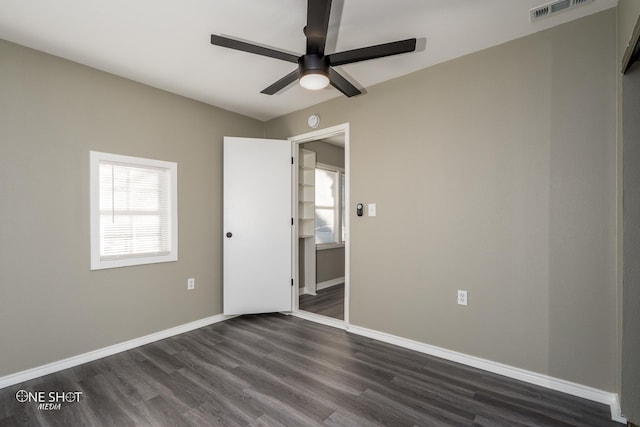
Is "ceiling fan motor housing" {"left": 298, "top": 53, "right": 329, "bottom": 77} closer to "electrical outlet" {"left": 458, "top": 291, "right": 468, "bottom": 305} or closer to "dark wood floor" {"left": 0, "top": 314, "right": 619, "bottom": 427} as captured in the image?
"electrical outlet" {"left": 458, "top": 291, "right": 468, "bottom": 305}

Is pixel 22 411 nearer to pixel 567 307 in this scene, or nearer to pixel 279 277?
pixel 279 277

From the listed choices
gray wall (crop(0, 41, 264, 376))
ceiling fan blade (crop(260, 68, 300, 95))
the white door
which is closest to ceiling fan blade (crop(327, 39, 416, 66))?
ceiling fan blade (crop(260, 68, 300, 95))

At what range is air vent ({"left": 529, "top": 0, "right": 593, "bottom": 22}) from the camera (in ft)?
6.16

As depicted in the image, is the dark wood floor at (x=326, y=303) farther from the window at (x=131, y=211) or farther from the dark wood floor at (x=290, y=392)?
the window at (x=131, y=211)

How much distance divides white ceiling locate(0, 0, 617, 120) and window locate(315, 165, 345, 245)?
2.57 m

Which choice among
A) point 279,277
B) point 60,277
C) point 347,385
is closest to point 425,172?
point 347,385

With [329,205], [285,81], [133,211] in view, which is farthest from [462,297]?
[329,205]

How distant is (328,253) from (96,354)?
3.42 meters

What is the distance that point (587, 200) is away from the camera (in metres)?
2.01

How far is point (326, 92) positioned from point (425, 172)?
1.38 meters

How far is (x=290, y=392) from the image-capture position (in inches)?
83.7

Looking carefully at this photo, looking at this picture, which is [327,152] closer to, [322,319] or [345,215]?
[345,215]

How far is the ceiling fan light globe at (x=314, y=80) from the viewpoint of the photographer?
2024 mm

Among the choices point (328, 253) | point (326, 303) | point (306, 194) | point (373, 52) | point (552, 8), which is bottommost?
point (326, 303)
